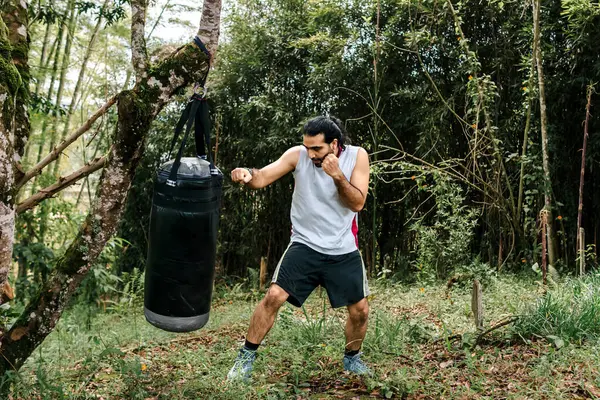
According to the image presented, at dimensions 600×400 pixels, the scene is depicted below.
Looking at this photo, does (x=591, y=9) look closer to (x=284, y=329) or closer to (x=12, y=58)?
(x=284, y=329)

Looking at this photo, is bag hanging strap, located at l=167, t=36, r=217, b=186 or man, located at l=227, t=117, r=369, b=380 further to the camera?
man, located at l=227, t=117, r=369, b=380

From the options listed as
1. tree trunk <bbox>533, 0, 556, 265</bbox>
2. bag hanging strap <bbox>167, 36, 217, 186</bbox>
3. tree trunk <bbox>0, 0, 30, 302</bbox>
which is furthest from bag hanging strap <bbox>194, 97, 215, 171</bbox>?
tree trunk <bbox>533, 0, 556, 265</bbox>


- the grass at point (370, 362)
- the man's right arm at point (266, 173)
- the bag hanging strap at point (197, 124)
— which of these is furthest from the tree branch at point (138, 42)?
the grass at point (370, 362)

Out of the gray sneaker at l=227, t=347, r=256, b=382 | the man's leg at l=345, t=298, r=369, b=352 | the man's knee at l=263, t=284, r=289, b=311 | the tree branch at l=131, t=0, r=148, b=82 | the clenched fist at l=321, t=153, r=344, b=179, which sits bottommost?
the gray sneaker at l=227, t=347, r=256, b=382

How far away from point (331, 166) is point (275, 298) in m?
0.69

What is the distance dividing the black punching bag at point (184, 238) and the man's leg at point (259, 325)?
0.41 metres

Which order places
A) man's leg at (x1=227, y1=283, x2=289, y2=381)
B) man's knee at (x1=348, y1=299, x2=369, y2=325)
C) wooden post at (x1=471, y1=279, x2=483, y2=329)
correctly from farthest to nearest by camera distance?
1. wooden post at (x1=471, y1=279, x2=483, y2=329)
2. man's knee at (x1=348, y1=299, x2=369, y2=325)
3. man's leg at (x1=227, y1=283, x2=289, y2=381)

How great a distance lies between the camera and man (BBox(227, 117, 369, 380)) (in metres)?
2.80

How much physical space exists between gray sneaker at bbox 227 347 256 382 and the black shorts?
332 mm

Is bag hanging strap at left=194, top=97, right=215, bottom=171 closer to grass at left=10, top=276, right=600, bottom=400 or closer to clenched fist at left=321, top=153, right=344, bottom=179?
clenched fist at left=321, top=153, right=344, bottom=179

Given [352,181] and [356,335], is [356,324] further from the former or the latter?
[352,181]

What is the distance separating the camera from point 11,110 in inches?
96.4

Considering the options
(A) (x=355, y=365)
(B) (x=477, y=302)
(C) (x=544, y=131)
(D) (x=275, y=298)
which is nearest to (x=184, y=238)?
(D) (x=275, y=298)

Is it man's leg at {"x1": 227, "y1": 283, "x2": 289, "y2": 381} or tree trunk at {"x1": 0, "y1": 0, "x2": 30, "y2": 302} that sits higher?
tree trunk at {"x1": 0, "y1": 0, "x2": 30, "y2": 302}
